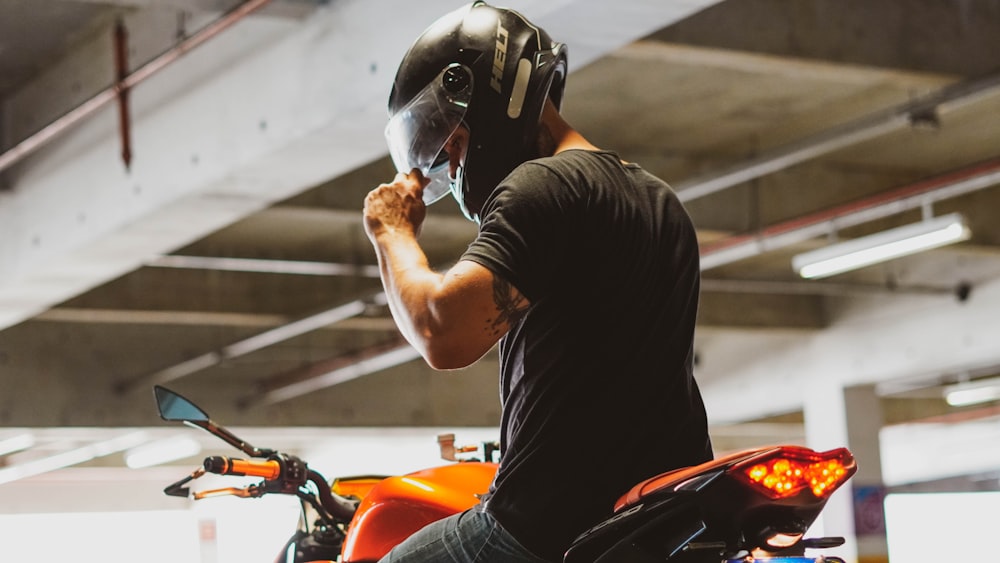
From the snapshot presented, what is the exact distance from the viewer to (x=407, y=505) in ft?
7.94

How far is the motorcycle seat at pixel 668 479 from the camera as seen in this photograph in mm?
1650

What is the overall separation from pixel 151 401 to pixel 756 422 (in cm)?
1082

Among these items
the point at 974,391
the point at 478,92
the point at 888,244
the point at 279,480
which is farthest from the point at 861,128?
the point at 974,391

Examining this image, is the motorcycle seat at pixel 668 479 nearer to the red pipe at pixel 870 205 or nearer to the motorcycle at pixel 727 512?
the motorcycle at pixel 727 512

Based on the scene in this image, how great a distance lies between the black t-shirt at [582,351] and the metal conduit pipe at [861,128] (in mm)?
5953

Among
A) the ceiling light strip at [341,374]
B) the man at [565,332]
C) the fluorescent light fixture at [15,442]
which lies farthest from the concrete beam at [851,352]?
the man at [565,332]

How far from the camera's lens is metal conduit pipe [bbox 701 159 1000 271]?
9078mm

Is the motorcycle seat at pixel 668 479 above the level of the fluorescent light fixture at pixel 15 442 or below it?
below

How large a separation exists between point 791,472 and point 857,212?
8.54m

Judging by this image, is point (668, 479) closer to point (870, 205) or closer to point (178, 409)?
point (178, 409)

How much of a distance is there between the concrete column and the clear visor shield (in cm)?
1347

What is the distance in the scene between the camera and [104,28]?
24.2 ft

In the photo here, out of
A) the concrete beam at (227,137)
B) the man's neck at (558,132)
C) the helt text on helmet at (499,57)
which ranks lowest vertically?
the man's neck at (558,132)

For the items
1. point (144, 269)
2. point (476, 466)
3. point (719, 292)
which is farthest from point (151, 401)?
point (476, 466)
